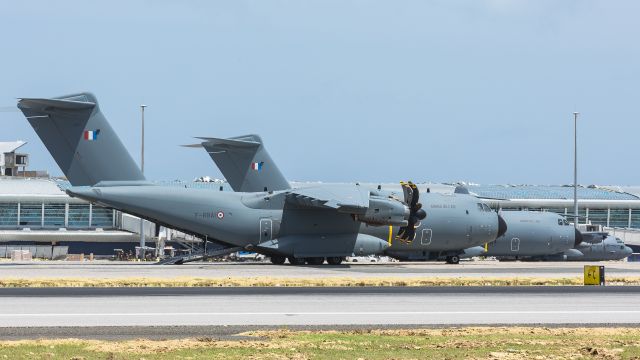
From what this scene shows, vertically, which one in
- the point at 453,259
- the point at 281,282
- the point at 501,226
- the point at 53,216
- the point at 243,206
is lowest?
the point at 453,259

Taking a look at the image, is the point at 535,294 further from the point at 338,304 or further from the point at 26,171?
the point at 26,171

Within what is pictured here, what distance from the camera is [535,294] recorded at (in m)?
34.1

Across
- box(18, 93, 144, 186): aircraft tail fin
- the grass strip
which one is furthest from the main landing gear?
the grass strip

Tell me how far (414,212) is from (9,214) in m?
53.8

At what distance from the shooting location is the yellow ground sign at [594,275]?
134 ft

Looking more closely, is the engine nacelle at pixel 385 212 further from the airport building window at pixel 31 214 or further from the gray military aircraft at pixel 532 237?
the airport building window at pixel 31 214

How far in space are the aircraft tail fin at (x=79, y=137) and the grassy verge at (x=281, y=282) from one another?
38.0 ft

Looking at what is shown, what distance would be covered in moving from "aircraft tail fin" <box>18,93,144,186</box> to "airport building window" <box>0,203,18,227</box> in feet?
155

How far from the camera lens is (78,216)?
96875 mm

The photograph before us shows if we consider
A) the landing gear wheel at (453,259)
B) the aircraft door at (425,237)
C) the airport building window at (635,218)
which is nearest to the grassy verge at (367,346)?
the aircraft door at (425,237)

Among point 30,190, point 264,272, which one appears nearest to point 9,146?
point 30,190

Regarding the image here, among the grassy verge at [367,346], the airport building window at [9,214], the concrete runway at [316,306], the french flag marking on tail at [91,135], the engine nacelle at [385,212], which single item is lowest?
the concrete runway at [316,306]

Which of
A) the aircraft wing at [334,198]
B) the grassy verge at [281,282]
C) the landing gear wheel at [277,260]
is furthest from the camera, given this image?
the landing gear wheel at [277,260]

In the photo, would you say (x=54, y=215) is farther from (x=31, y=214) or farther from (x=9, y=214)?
(x=9, y=214)
